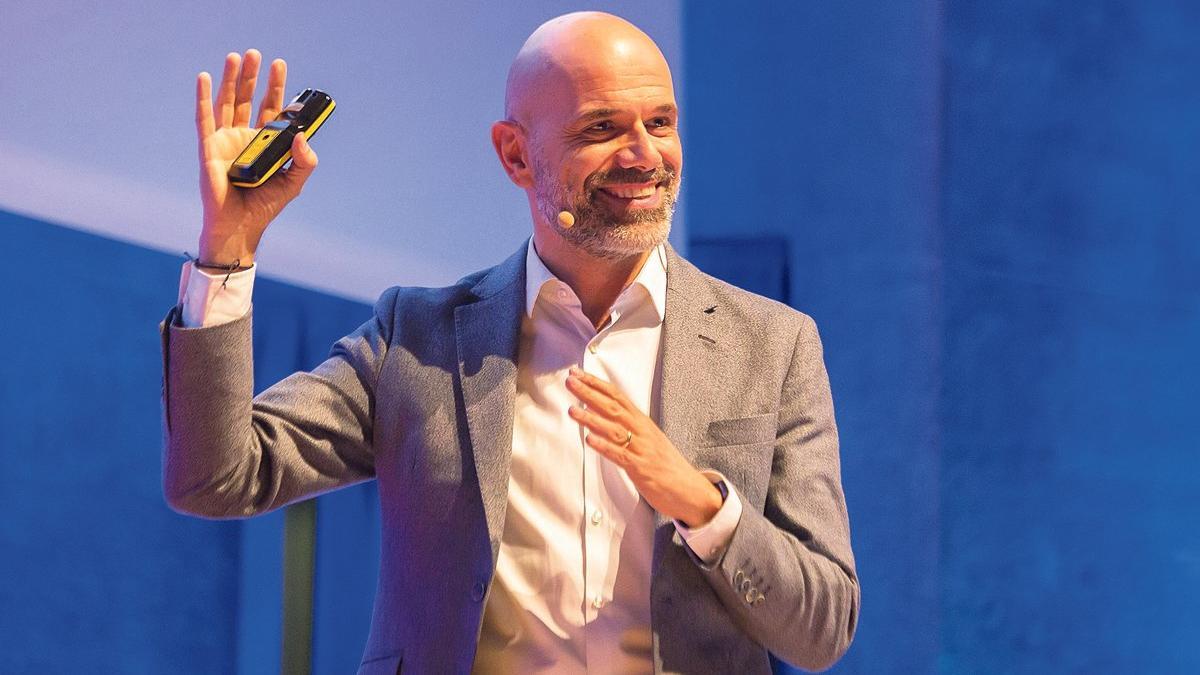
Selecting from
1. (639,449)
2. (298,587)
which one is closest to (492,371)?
(639,449)

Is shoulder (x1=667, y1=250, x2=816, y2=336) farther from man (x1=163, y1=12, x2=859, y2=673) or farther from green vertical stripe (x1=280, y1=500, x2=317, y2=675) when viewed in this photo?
green vertical stripe (x1=280, y1=500, x2=317, y2=675)

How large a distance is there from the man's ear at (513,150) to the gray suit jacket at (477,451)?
0.37 feet

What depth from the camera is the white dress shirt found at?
1606mm

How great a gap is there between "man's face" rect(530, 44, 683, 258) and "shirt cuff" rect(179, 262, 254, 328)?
431mm

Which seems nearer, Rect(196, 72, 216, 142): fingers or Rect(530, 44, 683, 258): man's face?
Rect(196, 72, 216, 142): fingers

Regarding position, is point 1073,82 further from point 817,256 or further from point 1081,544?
point 1081,544

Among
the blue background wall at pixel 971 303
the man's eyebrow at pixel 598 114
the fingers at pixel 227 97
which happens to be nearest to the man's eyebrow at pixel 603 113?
the man's eyebrow at pixel 598 114

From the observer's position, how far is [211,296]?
1554mm

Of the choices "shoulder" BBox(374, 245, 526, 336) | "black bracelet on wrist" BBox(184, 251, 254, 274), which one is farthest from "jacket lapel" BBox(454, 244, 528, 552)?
"black bracelet on wrist" BBox(184, 251, 254, 274)

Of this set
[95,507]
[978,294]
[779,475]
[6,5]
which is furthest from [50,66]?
[978,294]

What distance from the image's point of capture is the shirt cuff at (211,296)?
155cm

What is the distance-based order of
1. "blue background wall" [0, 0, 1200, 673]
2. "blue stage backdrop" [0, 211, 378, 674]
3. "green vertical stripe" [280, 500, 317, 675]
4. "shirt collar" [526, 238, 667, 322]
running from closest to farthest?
"shirt collar" [526, 238, 667, 322]
"blue stage backdrop" [0, 211, 378, 674]
"green vertical stripe" [280, 500, 317, 675]
"blue background wall" [0, 0, 1200, 673]

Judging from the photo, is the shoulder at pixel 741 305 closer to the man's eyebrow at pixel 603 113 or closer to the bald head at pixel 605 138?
the bald head at pixel 605 138

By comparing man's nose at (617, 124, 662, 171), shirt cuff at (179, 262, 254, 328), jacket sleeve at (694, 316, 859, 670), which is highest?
man's nose at (617, 124, 662, 171)
